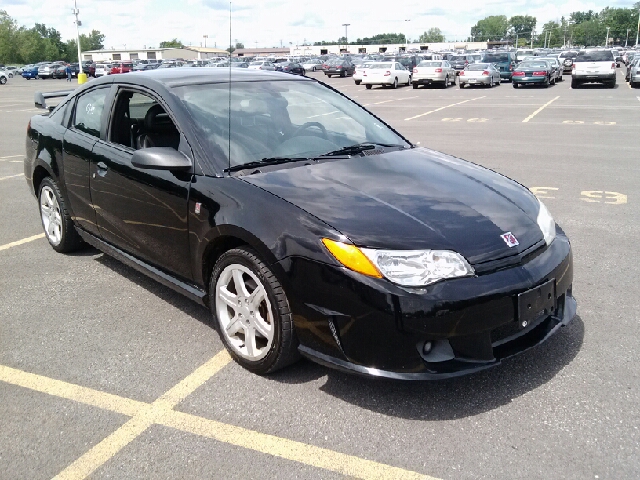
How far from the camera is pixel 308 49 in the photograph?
418ft

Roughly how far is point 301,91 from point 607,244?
10.2 ft

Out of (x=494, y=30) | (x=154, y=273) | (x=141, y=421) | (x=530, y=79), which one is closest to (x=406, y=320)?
(x=141, y=421)

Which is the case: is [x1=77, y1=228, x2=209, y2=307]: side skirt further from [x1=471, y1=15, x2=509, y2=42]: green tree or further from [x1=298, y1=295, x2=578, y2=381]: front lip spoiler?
[x1=471, y1=15, x2=509, y2=42]: green tree

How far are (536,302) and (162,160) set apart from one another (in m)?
2.17

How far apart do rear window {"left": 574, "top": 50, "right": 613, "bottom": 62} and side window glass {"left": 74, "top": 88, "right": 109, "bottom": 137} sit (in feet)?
95.5

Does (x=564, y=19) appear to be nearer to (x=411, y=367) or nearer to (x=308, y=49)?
(x=308, y=49)

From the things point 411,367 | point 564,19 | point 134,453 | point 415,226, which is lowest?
point 134,453

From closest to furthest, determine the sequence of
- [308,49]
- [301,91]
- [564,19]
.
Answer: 1. [301,91]
2. [308,49]
3. [564,19]

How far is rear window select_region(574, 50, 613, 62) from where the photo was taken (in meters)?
28.8

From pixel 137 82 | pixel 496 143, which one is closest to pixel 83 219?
pixel 137 82

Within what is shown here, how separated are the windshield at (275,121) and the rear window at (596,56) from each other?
28.3 m

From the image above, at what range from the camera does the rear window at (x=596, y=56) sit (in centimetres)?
2877

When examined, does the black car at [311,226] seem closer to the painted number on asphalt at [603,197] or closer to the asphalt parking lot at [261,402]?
the asphalt parking lot at [261,402]

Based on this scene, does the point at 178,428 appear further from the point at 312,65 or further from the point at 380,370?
the point at 312,65
